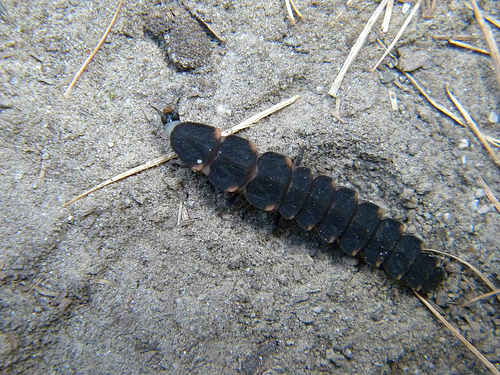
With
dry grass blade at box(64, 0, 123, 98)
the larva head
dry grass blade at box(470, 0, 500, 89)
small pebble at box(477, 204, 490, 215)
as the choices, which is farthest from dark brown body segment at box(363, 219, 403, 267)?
dry grass blade at box(64, 0, 123, 98)

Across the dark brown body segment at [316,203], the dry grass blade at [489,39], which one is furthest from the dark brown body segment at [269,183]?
the dry grass blade at [489,39]

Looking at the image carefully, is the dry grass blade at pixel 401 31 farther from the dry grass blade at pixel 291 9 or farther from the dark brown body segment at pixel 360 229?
the dark brown body segment at pixel 360 229

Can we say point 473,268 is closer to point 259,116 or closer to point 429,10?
point 259,116

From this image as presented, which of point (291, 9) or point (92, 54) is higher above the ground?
point (291, 9)

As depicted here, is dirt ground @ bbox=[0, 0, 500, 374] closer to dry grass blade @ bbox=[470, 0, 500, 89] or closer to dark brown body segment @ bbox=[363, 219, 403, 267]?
dry grass blade @ bbox=[470, 0, 500, 89]

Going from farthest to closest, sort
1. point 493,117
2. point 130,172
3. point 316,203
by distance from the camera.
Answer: point 493,117, point 130,172, point 316,203

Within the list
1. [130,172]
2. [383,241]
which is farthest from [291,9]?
[383,241]

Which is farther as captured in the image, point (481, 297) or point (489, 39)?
point (489, 39)
